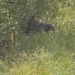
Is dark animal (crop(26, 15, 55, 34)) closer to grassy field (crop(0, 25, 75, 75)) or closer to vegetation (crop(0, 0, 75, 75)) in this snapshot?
vegetation (crop(0, 0, 75, 75))

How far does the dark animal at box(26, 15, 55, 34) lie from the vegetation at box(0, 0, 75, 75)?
0.14 m

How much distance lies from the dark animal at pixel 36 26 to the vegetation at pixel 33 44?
137 millimetres

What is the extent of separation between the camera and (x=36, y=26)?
9.50 meters

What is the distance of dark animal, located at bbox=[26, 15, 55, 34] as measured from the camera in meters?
9.27

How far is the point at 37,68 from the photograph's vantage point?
5.75 m

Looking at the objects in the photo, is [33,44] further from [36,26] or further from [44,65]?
[44,65]

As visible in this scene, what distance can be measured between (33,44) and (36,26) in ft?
5.81

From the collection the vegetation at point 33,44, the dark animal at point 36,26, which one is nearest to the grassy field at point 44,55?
the vegetation at point 33,44

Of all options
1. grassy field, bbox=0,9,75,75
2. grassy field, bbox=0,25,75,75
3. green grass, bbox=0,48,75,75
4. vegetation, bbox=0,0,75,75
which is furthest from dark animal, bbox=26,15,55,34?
green grass, bbox=0,48,75,75

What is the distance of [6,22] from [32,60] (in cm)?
137

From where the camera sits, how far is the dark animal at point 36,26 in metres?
9.27

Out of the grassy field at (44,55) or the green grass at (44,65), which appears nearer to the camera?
the green grass at (44,65)

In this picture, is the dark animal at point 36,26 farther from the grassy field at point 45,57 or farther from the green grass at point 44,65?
the green grass at point 44,65

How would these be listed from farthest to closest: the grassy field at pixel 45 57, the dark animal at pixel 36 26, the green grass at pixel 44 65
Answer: the dark animal at pixel 36 26 → the grassy field at pixel 45 57 → the green grass at pixel 44 65
